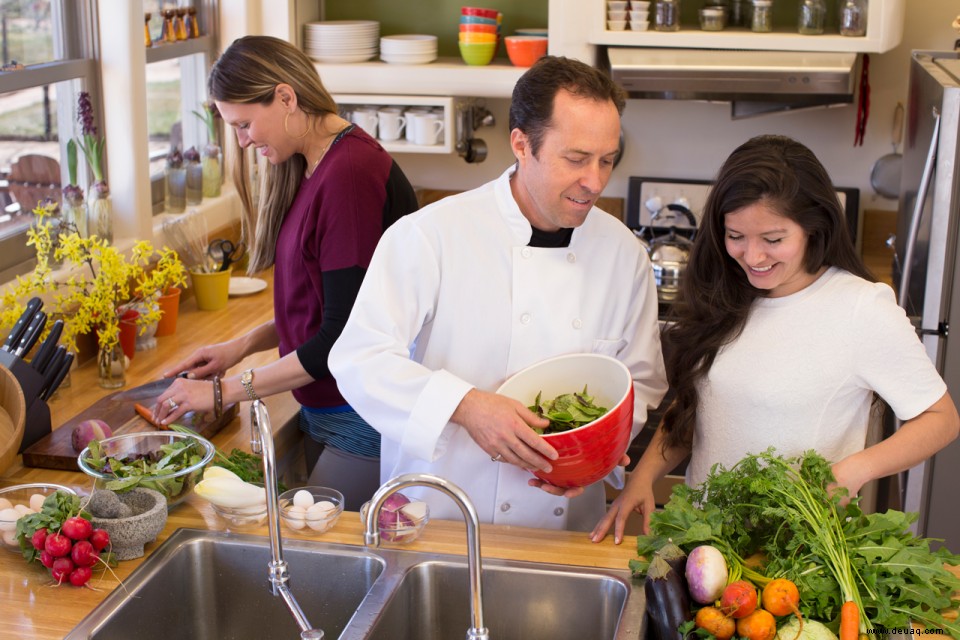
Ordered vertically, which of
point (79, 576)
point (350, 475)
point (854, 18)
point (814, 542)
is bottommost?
point (350, 475)

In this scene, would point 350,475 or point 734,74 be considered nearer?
point 350,475

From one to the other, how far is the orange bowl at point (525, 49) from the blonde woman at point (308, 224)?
127cm

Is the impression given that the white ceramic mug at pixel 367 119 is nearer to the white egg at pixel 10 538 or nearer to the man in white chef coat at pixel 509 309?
the man in white chef coat at pixel 509 309

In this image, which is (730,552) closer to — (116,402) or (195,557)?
(195,557)

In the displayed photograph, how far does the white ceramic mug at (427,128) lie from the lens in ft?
11.2

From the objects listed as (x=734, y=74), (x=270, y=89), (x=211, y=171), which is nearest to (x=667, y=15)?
(x=734, y=74)

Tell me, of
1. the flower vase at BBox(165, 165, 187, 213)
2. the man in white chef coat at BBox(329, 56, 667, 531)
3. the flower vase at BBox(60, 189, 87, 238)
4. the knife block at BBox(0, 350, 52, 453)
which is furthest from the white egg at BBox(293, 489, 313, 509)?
the flower vase at BBox(165, 165, 187, 213)

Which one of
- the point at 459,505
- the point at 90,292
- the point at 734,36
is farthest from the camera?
the point at 734,36

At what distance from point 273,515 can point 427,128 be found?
81.9 inches

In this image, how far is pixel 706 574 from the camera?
145 cm

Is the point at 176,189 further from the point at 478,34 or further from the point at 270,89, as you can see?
the point at 270,89

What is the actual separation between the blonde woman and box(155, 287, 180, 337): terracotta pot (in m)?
0.58

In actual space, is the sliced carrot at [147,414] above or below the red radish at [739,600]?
below

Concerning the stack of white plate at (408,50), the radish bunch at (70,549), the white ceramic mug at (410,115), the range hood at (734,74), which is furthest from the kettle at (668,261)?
the radish bunch at (70,549)
